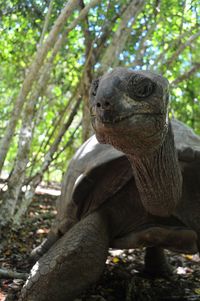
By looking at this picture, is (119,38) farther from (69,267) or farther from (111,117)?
(111,117)

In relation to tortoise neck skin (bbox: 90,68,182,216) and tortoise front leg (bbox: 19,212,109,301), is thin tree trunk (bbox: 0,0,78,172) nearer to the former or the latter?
tortoise front leg (bbox: 19,212,109,301)

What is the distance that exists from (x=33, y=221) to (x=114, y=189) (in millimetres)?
2304

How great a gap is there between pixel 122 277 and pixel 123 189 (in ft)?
2.56

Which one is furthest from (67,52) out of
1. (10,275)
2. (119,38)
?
(10,275)

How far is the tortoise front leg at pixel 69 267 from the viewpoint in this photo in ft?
6.95

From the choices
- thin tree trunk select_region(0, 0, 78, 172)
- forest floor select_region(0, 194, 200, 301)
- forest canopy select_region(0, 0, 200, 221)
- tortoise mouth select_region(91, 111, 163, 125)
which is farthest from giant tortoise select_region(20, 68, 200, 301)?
forest canopy select_region(0, 0, 200, 221)

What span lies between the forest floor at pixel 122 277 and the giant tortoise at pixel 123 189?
26cm

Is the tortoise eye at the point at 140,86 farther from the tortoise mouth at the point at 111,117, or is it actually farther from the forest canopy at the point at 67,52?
the forest canopy at the point at 67,52

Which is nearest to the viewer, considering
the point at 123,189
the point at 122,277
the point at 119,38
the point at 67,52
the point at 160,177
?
the point at 160,177

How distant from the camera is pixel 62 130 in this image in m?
4.08

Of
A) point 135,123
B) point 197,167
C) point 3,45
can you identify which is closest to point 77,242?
point 197,167

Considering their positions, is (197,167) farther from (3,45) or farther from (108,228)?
(3,45)

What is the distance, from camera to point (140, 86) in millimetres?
1513

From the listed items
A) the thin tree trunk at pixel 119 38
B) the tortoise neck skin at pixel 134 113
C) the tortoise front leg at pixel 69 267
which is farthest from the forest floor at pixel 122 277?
the thin tree trunk at pixel 119 38
